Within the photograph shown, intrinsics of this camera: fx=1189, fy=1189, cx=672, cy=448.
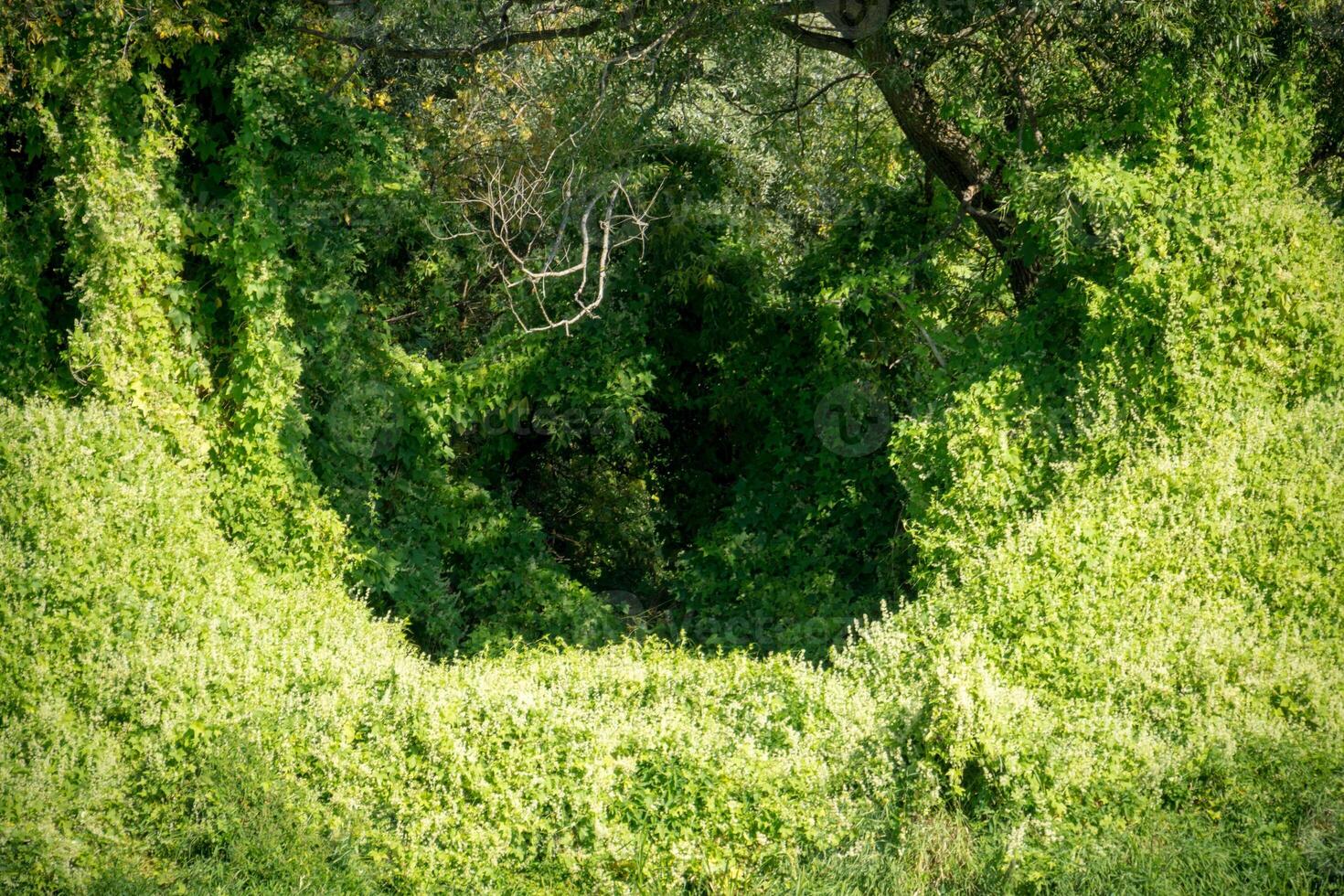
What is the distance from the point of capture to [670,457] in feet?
38.5

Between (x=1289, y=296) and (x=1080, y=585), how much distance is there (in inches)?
120

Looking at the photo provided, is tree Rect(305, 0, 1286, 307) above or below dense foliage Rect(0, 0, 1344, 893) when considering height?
above

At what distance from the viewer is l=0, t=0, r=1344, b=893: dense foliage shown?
516 cm

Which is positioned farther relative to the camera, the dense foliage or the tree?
the tree

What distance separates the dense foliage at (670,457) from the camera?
5.16 metres

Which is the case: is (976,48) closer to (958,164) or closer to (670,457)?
(958,164)

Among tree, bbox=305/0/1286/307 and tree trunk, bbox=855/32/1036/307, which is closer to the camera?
tree, bbox=305/0/1286/307

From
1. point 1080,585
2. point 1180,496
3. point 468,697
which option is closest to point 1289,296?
point 1180,496

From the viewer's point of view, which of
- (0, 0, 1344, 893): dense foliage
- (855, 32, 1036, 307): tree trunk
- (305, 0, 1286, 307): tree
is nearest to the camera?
(0, 0, 1344, 893): dense foliage

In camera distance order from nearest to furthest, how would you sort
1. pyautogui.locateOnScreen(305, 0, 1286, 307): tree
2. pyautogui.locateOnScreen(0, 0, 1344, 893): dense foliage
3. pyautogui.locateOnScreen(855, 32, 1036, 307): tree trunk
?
1. pyautogui.locateOnScreen(0, 0, 1344, 893): dense foliage
2. pyautogui.locateOnScreen(305, 0, 1286, 307): tree
3. pyautogui.locateOnScreen(855, 32, 1036, 307): tree trunk

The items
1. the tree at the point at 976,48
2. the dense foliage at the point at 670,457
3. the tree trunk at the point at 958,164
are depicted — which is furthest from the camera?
the tree trunk at the point at 958,164

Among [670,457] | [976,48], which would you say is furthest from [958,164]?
[670,457]

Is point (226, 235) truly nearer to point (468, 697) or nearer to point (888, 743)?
point (468, 697)

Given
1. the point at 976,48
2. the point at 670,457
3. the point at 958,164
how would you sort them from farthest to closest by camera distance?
the point at 670,457 < the point at 958,164 < the point at 976,48
